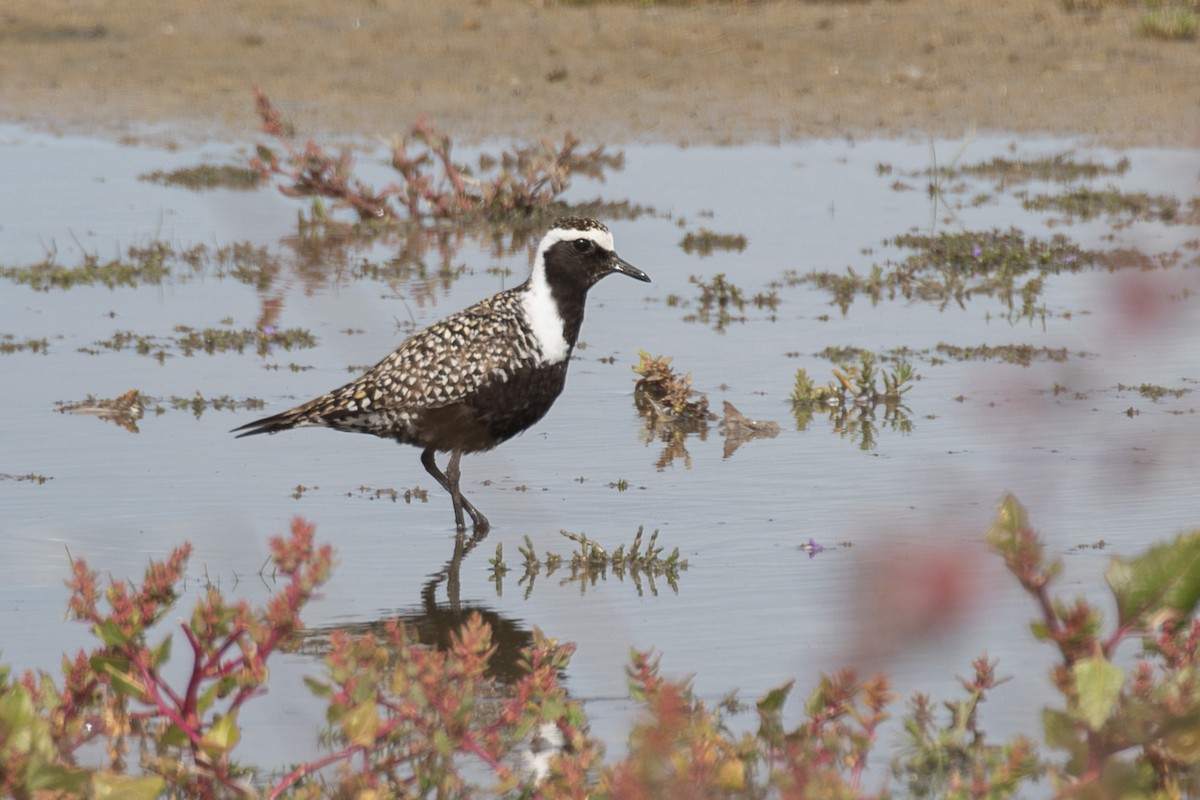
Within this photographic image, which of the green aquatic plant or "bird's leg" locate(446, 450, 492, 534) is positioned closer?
"bird's leg" locate(446, 450, 492, 534)

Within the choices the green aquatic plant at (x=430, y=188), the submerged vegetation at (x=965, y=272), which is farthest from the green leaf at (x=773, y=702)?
the green aquatic plant at (x=430, y=188)

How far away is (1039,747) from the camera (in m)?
5.08

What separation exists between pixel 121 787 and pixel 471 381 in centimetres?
443

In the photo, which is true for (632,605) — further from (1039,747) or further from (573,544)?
(1039,747)

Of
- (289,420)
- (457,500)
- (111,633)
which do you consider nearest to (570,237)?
(457,500)

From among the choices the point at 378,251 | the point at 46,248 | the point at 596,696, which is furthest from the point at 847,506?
the point at 46,248

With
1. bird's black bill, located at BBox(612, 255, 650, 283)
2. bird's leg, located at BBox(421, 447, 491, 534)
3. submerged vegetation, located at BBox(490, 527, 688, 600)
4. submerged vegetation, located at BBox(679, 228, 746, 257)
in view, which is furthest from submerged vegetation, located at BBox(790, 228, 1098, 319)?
submerged vegetation, located at BBox(490, 527, 688, 600)

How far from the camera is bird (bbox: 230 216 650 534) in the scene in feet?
26.1

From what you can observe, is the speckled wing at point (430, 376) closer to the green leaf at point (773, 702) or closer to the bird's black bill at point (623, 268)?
the bird's black bill at point (623, 268)

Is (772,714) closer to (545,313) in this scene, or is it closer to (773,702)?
(773,702)

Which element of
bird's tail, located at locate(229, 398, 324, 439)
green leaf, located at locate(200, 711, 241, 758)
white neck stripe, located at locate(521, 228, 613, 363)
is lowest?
green leaf, located at locate(200, 711, 241, 758)

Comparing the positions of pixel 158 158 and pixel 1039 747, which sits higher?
pixel 158 158

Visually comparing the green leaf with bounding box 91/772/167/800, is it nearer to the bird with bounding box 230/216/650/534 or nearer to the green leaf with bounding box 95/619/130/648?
the green leaf with bounding box 95/619/130/648

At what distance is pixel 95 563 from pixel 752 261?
7.45m
